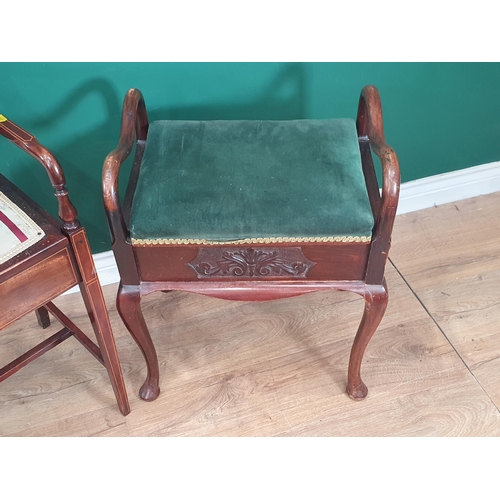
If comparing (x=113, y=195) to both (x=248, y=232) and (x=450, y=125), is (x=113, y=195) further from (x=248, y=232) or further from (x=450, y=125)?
(x=450, y=125)

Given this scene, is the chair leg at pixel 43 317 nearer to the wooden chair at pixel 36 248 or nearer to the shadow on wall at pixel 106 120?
the shadow on wall at pixel 106 120

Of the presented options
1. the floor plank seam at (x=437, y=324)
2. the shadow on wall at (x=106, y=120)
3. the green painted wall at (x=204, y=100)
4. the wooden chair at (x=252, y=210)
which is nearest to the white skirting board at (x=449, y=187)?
the green painted wall at (x=204, y=100)

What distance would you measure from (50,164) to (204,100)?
1.77ft

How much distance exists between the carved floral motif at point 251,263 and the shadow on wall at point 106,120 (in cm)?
45

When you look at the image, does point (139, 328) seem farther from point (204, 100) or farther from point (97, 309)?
point (204, 100)

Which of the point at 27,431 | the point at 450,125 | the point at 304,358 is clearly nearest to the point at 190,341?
the point at 304,358

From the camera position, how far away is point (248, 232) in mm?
968

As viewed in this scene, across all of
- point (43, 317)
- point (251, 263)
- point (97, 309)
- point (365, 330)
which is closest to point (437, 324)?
point (365, 330)

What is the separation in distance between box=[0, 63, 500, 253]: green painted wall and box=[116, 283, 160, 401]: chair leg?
0.41 metres

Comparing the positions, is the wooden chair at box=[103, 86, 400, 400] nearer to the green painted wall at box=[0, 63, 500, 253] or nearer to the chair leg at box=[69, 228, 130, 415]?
the chair leg at box=[69, 228, 130, 415]

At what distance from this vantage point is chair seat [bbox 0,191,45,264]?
89 cm

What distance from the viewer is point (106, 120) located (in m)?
1.30

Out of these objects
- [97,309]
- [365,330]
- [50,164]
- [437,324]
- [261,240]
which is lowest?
[437,324]

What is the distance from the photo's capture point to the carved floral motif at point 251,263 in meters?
1.02
